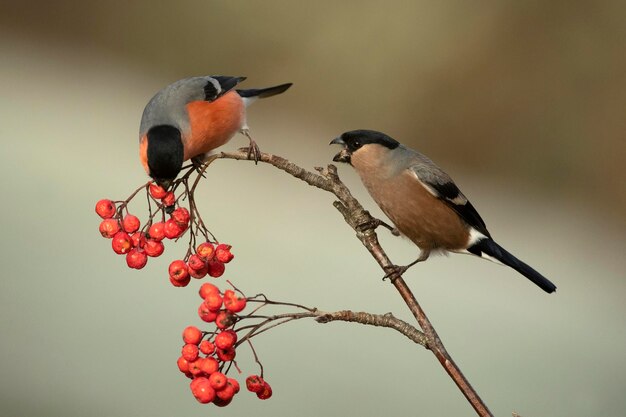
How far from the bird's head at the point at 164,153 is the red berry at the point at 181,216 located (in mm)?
91

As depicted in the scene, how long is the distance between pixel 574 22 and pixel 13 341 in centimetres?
281

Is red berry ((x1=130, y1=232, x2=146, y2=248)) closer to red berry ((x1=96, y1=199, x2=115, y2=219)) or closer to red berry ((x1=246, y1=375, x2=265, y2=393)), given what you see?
red berry ((x1=96, y1=199, x2=115, y2=219))

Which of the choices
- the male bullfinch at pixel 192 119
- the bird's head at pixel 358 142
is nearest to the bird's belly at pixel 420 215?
the bird's head at pixel 358 142

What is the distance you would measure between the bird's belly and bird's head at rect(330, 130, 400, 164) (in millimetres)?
100

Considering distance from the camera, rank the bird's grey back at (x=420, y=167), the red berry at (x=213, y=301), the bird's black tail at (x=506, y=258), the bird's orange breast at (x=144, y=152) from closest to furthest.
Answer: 1. the red berry at (x=213, y=301)
2. the bird's orange breast at (x=144, y=152)
3. the bird's black tail at (x=506, y=258)
4. the bird's grey back at (x=420, y=167)

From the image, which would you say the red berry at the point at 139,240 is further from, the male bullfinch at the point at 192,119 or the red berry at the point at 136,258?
the male bullfinch at the point at 192,119

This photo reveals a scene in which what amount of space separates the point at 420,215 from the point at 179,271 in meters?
0.71

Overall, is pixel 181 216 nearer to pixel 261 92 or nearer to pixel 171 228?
pixel 171 228

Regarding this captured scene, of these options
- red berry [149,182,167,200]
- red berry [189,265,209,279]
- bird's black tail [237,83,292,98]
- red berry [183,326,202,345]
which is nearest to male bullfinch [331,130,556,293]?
bird's black tail [237,83,292,98]

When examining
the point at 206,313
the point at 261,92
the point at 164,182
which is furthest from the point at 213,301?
the point at 261,92

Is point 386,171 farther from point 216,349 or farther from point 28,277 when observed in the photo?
point 28,277

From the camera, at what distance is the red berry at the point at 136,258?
138cm

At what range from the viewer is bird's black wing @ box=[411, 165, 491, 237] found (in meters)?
1.94

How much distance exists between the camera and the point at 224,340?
1222 millimetres
